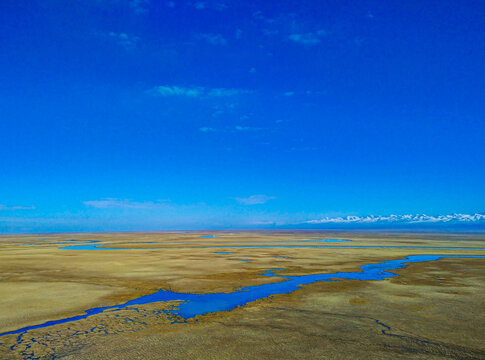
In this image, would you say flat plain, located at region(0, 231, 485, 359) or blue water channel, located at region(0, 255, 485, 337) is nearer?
flat plain, located at region(0, 231, 485, 359)

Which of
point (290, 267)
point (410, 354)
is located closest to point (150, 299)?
point (410, 354)

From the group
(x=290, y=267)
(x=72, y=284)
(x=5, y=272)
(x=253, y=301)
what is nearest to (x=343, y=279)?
(x=290, y=267)

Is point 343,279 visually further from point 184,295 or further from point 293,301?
point 184,295

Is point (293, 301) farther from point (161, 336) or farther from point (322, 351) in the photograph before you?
point (161, 336)

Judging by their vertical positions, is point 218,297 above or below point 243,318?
below

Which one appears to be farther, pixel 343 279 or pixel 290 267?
pixel 290 267

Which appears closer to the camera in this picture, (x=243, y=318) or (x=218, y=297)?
(x=243, y=318)

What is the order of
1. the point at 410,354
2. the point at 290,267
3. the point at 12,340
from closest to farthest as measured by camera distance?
the point at 410,354 < the point at 12,340 < the point at 290,267

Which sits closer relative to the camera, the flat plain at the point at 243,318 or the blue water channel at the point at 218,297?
the flat plain at the point at 243,318

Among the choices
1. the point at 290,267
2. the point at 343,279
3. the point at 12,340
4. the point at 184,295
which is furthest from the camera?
the point at 290,267
